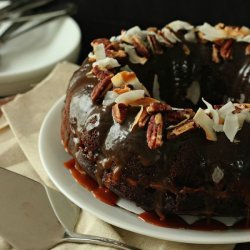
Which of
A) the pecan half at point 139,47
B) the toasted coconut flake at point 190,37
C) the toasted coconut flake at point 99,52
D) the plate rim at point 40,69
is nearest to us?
the toasted coconut flake at point 99,52

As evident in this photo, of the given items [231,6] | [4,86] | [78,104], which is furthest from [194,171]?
[231,6]

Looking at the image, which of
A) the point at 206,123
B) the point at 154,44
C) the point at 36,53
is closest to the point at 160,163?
the point at 206,123

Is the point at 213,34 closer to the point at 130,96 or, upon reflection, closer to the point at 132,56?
the point at 132,56

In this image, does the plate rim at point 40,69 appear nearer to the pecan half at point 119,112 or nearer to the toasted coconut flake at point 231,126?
the pecan half at point 119,112

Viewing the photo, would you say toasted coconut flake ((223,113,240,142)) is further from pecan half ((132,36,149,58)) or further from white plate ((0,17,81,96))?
white plate ((0,17,81,96))

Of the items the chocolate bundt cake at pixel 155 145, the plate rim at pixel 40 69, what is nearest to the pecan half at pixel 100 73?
the chocolate bundt cake at pixel 155 145
